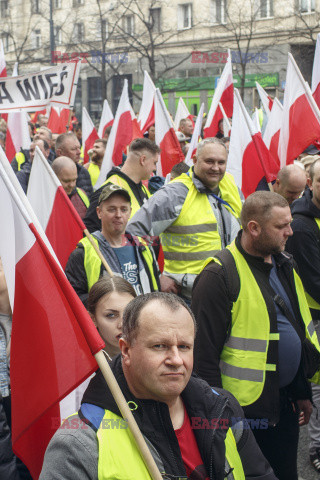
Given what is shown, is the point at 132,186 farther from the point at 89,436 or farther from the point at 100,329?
the point at 89,436

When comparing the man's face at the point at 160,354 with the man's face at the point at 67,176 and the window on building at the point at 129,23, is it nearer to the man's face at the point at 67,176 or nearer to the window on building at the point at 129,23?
the man's face at the point at 67,176

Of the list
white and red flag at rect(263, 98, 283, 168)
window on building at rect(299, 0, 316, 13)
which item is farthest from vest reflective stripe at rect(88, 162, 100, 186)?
window on building at rect(299, 0, 316, 13)

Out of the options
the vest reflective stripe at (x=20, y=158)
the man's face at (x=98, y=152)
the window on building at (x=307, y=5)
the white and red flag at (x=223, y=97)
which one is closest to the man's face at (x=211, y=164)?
the white and red flag at (x=223, y=97)

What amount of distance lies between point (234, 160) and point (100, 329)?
4.00 metres

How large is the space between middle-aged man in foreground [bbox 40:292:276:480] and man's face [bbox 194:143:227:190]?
9.44ft

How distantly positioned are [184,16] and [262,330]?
39.2 m

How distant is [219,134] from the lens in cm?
1067

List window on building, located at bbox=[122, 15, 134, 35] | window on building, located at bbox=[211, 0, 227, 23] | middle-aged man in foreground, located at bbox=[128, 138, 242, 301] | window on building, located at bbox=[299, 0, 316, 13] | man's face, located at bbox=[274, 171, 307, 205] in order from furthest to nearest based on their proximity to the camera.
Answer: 1. window on building, located at bbox=[122, 15, 134, 35]
2. window on building, located at bbox=[211, 0, 227, 23]
3. window on building, located at bbox=[299, 0, 316, 13]
4. man's face, located at bbox=[274, 171, 307, 205]
5. middle-aged man in foreground, located at bbox=[128, 138, 242, 301]

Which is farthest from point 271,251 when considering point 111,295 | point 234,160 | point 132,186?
point 234,160

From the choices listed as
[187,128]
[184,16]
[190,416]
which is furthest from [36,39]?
[190,416]

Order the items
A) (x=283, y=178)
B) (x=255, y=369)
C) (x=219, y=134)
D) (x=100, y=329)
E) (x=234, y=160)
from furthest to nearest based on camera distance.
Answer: (x=219, y=134) → (x=234, y=160) → (x=283, y=178) → (x=255, y=369) → (x=100, y=329)

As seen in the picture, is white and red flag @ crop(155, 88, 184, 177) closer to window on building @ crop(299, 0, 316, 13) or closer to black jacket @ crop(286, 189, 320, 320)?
black jacket @ crop(286, 189, 320, 320)

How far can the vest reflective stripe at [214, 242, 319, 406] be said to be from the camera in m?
3.45

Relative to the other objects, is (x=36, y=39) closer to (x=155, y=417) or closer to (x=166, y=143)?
(x=166, y=143)
